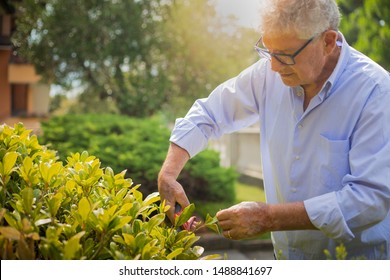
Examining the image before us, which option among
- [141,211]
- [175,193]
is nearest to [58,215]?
[141,211]

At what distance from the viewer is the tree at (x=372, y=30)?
6.04 meters

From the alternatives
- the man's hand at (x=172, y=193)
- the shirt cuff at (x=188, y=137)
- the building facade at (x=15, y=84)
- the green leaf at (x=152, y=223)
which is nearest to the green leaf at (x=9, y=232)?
the green leaf at (x=152, y=223)

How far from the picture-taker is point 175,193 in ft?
6.11

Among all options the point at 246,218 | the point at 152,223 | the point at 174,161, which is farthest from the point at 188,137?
the point at 152,223

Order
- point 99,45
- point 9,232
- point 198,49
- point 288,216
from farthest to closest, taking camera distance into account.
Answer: point 198,49
point 99,45
point 288,216
point 9,232

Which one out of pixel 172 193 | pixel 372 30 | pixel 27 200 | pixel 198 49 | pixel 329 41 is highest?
pixel 372 30

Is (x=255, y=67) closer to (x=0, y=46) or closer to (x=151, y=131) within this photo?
(x=151, y=131)

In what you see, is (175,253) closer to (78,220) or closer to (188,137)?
(78,220)

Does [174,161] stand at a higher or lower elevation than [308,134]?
lower

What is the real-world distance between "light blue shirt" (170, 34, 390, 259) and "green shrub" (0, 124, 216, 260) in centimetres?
36

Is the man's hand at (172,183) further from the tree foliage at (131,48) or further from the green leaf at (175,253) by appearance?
the tree foliage at (131,48)

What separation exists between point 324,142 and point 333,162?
0.07m

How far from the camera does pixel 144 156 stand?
22.2ft

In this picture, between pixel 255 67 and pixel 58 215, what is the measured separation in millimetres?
996
